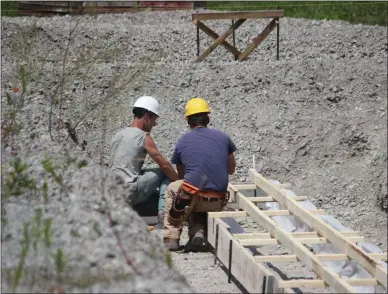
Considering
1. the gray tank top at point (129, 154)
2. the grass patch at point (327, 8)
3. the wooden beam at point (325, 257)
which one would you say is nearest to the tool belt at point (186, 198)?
the gray tank top at point (129, 154)

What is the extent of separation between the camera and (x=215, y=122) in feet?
39.8

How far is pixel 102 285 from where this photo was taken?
4.50m

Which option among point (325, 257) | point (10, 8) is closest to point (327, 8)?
point (10, 8)

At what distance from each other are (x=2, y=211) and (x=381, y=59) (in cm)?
890

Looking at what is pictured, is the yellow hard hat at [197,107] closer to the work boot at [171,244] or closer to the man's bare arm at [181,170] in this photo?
the man's bare arm at [181,170]

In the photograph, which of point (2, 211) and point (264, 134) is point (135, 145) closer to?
point (2, 211)

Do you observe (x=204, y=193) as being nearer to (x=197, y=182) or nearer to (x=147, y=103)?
(x=197, y=182)

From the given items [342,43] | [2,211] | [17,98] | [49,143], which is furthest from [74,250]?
[342,43]

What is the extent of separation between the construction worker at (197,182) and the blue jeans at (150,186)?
41cm

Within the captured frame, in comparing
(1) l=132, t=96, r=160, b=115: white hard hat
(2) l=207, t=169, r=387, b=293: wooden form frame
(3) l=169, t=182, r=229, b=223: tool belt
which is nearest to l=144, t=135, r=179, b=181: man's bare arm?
(1) l=132, t=96, r=160, b=115: white hard hat

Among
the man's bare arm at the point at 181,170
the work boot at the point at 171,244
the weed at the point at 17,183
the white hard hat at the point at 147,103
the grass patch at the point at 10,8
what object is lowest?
the work boot at the point at 171,244

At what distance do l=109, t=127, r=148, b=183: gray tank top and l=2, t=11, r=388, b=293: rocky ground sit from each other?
1.75 feet

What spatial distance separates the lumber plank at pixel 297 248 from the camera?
18.3 feet

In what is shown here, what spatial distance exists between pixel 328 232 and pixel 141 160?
7.49 feet
